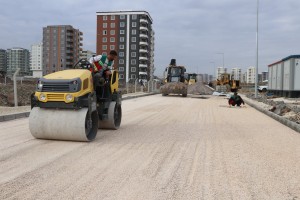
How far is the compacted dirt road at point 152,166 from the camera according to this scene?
4.61m

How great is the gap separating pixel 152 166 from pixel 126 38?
101357mm

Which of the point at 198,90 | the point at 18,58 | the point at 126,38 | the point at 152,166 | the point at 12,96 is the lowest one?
the point at 152,166

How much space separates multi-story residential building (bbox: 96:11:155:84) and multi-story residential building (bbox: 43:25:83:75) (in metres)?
23.0

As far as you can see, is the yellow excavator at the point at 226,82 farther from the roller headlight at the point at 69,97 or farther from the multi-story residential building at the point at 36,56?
the multi-story residential building at the point at 36,56

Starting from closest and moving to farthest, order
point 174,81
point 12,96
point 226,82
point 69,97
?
point 69,97 → point 12,96 → point 174,81 → point 226,82

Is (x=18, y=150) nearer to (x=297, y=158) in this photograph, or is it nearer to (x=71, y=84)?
(x=71, y=84)

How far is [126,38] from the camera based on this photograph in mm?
105375

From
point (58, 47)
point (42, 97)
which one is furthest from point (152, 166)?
point (58, 47)

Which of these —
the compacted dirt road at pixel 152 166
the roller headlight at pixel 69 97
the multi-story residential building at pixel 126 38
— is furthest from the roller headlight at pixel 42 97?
the multi-story residential building at pixel 126 38

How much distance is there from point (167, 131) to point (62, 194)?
5685mm

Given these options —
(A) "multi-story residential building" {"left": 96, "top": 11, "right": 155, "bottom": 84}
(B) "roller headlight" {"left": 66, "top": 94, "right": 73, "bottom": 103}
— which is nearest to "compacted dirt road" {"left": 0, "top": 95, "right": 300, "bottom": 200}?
(B) "roller headlight" {"left": 66, "top": 94, "right": 73, "bottom": 103}

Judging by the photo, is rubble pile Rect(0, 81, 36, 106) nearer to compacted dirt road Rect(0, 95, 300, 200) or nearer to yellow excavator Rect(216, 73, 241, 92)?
compacted dirt road Rect(0, 95, 300, 200)

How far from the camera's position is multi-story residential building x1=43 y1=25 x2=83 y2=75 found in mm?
124375

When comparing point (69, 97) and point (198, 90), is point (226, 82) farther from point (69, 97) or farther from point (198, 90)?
point (69, 97)
